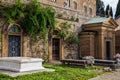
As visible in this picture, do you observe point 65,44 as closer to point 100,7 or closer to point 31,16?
point 31,16

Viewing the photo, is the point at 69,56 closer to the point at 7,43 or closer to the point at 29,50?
the point at 29,50

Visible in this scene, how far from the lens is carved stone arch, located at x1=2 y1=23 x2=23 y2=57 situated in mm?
13406

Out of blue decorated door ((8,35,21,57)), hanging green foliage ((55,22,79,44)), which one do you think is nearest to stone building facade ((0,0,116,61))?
blue decorated door ((8,35,21,57))

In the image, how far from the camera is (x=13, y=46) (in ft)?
46.3

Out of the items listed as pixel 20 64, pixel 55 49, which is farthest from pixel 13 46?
pixel 20 64

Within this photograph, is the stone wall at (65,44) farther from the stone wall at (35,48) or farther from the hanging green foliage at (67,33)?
the hanging green foliage at (67,33)

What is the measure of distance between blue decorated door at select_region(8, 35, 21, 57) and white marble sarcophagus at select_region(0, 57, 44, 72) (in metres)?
3.20

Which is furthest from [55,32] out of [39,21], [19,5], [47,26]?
[19,5]

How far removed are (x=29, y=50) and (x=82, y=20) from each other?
25.7 ft

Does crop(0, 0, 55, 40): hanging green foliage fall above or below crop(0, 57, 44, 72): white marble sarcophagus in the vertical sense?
above

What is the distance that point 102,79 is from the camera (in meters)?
10.2

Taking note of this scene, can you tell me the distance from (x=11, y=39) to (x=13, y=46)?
1.53ft

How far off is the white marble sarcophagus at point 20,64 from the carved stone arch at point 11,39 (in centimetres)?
284

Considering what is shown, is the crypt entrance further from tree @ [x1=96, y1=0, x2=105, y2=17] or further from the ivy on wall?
tree @ [x1=96, y1=0, x2=105, y2=17]
